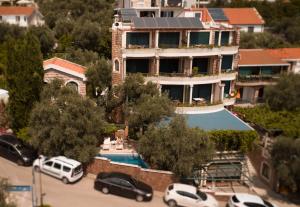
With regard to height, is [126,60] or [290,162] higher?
[126,60]

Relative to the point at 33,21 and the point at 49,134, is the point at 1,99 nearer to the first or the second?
the point at 49,134

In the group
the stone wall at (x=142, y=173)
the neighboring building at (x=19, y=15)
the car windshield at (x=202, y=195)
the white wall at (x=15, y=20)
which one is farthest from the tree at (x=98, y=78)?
the white wall at (x=15, y=20)

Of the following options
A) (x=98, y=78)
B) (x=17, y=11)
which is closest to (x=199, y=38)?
(x=98, y=78)

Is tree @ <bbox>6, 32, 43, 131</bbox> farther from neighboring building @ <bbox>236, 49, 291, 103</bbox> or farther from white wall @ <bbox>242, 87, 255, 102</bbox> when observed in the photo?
white wall @ <bbox>242, 87, 255, 102</bbox>

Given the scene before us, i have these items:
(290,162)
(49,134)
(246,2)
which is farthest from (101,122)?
(246,2)

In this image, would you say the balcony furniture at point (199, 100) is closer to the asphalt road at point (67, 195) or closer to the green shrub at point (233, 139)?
the green shrub at point (233, 139)

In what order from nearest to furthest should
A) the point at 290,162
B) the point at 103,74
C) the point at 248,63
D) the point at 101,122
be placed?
1. the point at 290,162
2. the point at 101,122
3. the point at 103,74
4. the point at 248,63

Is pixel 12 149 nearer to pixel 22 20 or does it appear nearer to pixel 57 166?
pixel 57 166

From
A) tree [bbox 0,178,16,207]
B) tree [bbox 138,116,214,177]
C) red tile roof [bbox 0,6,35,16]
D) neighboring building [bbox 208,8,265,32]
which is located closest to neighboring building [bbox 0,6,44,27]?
red tile roof [bbox 0,6,35,16]
